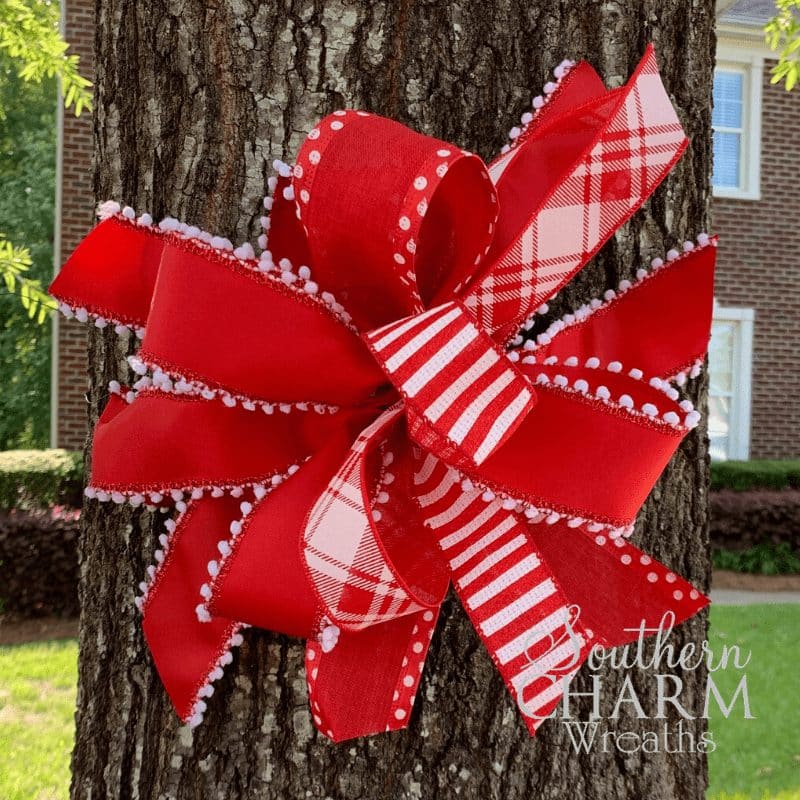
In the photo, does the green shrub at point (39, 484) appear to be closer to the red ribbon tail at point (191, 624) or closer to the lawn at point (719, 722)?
the lawn at point (719, 722)

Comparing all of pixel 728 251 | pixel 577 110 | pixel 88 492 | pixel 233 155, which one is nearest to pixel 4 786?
pixel 88 492

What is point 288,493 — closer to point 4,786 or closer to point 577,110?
point 577,110

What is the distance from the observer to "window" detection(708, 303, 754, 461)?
38.3 ft

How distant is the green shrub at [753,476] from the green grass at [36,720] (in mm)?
→ 7056

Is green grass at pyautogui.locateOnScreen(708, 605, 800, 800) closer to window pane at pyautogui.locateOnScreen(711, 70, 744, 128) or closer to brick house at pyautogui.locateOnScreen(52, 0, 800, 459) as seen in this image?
brick house at pyautogui.locateOnScreen(52, 0, 800, 459)

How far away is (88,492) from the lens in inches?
46.3

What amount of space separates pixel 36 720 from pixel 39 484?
3.76 m

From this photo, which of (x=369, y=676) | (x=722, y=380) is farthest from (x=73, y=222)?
(x=369, y=676)

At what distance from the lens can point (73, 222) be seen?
1050cm

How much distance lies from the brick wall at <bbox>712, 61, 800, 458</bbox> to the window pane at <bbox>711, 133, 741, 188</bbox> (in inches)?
12.2

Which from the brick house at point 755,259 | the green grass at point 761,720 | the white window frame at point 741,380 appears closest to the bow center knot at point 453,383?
the green grass at point 761,720

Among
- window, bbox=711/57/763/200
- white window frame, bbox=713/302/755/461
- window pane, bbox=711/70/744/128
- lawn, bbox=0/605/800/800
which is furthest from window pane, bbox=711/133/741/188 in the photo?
lawn, bbox=0/605/800/800

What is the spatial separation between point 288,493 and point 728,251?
38.0ft

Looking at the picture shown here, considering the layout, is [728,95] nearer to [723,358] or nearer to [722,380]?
[723,358]
